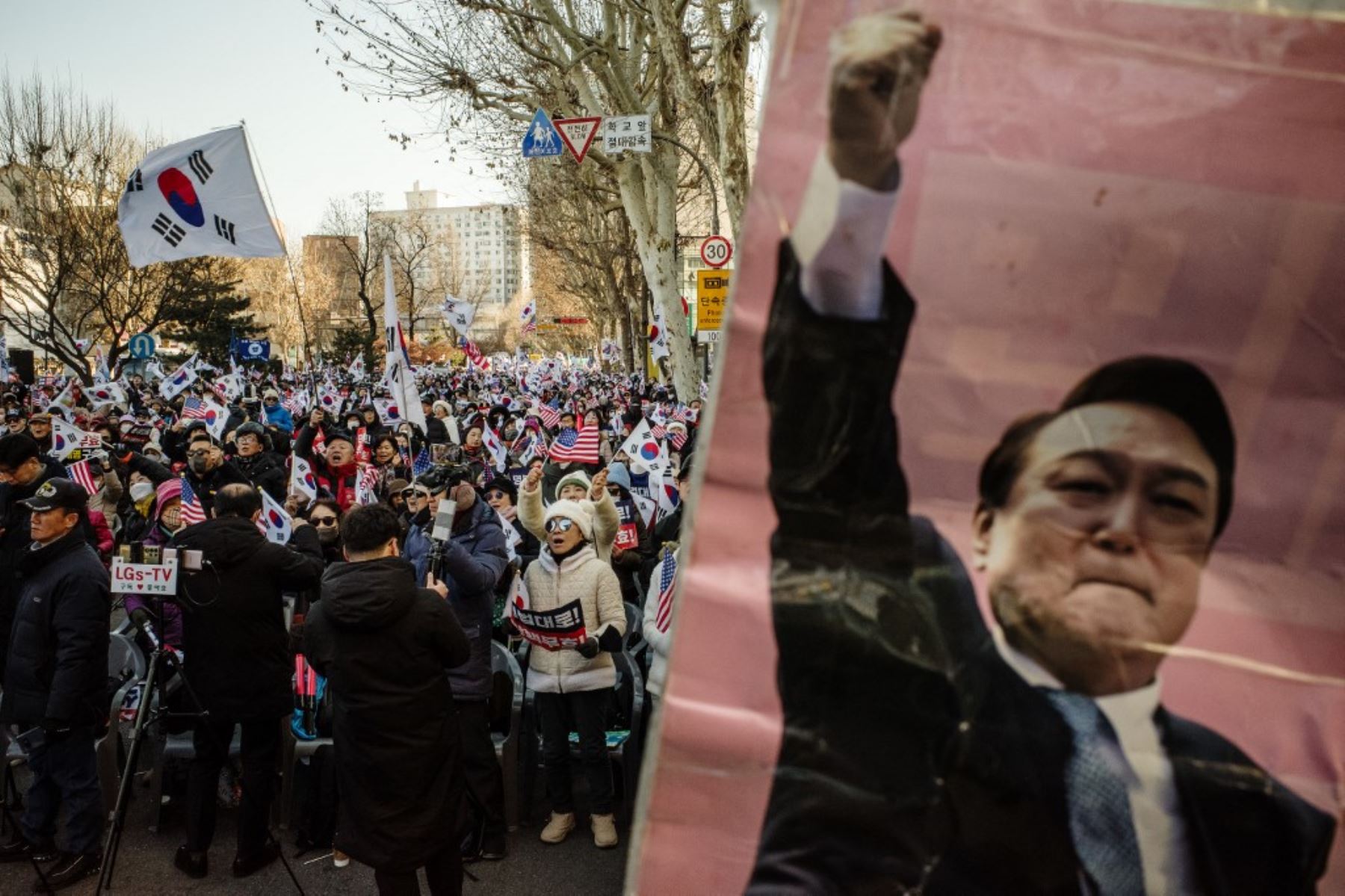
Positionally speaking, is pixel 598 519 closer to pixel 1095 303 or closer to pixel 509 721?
pixel 509 721

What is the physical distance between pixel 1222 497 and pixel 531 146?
12.0 metres

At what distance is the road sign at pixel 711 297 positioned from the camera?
12586mm

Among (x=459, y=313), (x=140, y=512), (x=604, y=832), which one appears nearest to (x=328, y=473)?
(x=140, y=512)

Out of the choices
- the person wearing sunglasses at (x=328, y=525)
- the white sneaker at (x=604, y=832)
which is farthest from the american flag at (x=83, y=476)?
the white sneaker at (x=604, y=832)

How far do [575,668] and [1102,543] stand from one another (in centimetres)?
336

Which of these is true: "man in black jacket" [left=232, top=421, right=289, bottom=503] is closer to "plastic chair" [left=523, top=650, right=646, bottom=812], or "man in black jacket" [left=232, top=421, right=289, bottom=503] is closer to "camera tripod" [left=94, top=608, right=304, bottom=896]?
"camera tripod" [left=94, top=608, right=304, bottom=896]

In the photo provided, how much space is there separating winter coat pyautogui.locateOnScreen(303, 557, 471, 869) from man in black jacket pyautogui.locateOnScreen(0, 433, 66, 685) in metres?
2.19

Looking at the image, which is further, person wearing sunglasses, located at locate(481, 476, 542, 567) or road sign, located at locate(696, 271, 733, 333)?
road sign, located at locate(696, 271, 733, 333)

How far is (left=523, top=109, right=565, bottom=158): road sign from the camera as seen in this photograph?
38.9ft

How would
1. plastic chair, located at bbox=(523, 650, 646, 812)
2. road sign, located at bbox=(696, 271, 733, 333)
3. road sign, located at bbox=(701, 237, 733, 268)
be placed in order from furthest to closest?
1. road sign, located at bbox=(701, 237, 733, 268)
2. road sign, located at bbox=(696, 271, 733, 333)
3. plastic chair, located at bbox=(523, 650, 646, 812)

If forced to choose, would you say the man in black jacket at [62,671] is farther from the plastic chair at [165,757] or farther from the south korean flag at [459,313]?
the south korean flag at [459,313]

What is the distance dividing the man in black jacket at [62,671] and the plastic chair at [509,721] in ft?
5.81

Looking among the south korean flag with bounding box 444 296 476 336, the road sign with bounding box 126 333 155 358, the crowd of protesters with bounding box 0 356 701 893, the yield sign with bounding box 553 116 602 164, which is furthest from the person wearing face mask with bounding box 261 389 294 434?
the road sign with bounding box 126 333 155 358

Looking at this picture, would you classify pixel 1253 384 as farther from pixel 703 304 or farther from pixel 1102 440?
pixel 703 304
